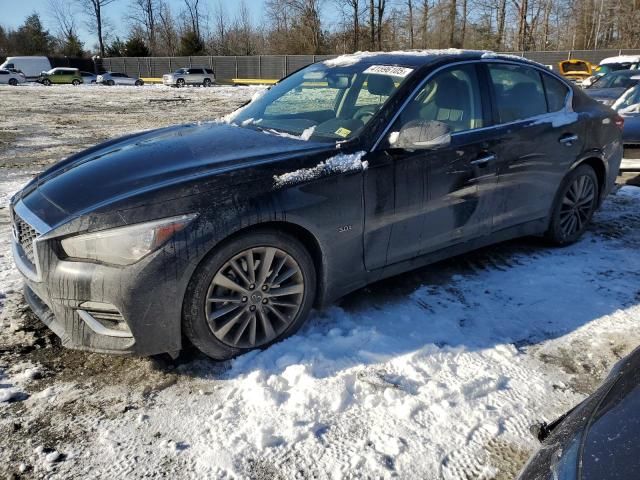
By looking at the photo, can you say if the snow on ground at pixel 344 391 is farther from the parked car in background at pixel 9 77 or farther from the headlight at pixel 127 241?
the parked car in background at pixel 9 77

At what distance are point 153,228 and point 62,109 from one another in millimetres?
21011

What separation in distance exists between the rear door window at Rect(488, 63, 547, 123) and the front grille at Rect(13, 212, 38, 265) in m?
3.20

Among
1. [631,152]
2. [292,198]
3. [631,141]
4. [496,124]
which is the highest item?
[496,124]

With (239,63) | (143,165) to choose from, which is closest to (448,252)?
(143,165)

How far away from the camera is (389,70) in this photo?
150 inches

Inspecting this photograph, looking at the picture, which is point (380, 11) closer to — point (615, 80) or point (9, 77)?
point (9, 77)

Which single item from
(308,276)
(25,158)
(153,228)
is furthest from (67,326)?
(25,158)

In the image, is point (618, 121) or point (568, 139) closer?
point (568, 139)

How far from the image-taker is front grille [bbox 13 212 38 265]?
2903 millimetres

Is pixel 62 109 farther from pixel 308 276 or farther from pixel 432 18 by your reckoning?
pixel 432 18

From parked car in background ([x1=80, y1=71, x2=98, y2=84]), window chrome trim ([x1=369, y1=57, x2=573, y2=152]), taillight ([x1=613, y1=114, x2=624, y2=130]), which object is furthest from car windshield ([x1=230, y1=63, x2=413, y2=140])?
parked car in background ([x1=80, y1=71, x2=98, y2=84])

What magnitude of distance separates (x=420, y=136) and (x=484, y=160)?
761mm

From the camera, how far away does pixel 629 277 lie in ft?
14.1

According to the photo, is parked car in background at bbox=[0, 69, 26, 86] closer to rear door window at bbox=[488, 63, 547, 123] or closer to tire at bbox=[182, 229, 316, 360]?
rear door window at bbox=[488, 63, 547, 123]
